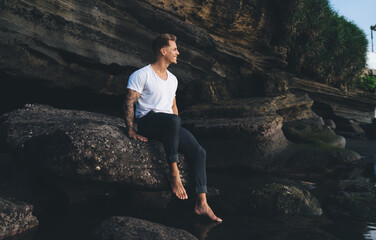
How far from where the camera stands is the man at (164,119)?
4684 mm

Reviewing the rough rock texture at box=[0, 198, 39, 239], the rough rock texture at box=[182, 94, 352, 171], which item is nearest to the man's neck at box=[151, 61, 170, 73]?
the rough rock texture at box=[0, 198, 39, 239]

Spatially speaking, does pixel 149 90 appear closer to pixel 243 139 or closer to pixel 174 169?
pixel 174 169

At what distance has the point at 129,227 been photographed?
3.92m

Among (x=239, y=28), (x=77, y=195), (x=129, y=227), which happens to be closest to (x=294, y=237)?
(x=129, y=227)

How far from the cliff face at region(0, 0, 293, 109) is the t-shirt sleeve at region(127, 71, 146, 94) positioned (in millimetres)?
4842

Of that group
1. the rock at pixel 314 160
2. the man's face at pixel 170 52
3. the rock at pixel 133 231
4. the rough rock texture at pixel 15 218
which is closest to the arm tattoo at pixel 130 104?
the man's face at pixel 170 52

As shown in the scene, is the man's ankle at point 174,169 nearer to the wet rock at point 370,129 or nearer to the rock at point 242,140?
the rock at point 242,140

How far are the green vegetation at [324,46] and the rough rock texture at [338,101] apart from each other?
642 mm

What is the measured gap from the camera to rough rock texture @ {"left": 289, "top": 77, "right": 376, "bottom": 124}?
1759 cm

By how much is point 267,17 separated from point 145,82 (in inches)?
444

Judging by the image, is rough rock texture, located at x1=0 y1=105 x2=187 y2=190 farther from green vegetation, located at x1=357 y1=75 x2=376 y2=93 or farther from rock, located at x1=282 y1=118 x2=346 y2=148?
green vegetation, located at x1=357 y1=75 x2=376 y2=93

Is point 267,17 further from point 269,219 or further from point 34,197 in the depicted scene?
point 34,197

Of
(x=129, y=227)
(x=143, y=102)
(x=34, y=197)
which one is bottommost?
(x=34, y=197)

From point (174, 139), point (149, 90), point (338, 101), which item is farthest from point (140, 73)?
point (338, 101)
